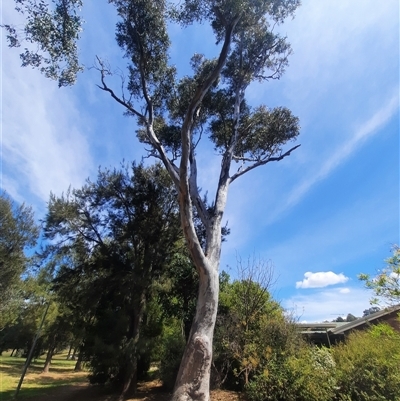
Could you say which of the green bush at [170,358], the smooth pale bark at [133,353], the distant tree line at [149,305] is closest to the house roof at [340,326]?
the distant tree line at [149,305]

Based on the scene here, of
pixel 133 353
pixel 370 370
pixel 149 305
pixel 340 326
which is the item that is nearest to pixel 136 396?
pixel 133 353

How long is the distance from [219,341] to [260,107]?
33.7 ft

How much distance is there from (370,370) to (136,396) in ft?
30.3

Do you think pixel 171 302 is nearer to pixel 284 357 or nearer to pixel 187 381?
pixel 284 357

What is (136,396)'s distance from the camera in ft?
36.9

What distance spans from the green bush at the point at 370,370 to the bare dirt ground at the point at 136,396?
12.3 ft

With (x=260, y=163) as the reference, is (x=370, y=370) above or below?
below

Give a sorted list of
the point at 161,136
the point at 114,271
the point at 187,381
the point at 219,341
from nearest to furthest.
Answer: the point at 187,381
the point at 219,341
the point at 161,136
the point at 114,271

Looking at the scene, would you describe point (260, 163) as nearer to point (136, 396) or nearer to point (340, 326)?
point (136, 396)

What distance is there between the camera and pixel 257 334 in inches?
413

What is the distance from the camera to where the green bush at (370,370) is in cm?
599

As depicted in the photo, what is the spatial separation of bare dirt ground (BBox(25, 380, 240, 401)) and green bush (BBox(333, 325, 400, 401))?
12.3 ft

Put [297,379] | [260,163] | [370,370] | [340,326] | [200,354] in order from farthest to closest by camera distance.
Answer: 1. [340,326]
2. [260,163]
3. [297,379]
4. [370,370]
5. [200,354]

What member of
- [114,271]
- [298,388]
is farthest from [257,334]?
[114,271]
